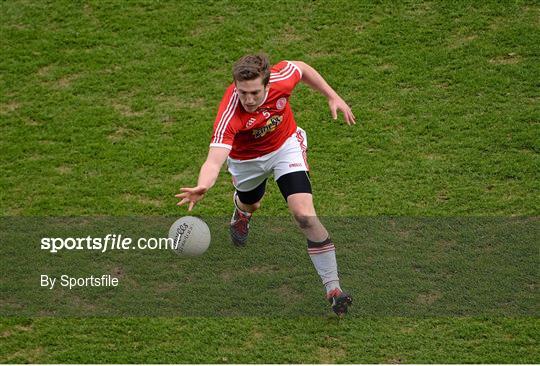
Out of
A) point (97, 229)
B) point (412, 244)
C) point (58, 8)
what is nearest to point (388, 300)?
point (412, 244)

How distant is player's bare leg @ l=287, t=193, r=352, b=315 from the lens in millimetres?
8188

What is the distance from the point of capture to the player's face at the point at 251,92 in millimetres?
7758

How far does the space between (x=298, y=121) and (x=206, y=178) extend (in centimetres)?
402

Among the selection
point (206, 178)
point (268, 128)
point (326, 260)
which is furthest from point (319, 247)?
point (206, 178)

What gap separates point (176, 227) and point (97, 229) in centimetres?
156

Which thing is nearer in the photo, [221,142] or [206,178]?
[206,178]

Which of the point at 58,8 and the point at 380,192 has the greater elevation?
the point at 58,8

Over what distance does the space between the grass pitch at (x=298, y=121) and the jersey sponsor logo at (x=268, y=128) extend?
1.58 meters

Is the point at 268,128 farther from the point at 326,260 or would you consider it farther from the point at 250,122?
the point at 326,260

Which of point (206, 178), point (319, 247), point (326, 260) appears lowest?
point (326, 260)

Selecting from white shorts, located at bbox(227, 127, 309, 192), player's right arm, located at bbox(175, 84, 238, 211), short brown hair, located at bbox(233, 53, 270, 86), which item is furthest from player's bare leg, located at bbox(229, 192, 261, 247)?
short brown hair, located at bbox(233, 53, 270, 86)

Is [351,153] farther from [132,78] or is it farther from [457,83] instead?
[132,78]

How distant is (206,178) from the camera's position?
7426 millimetres

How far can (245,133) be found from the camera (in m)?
8.36
